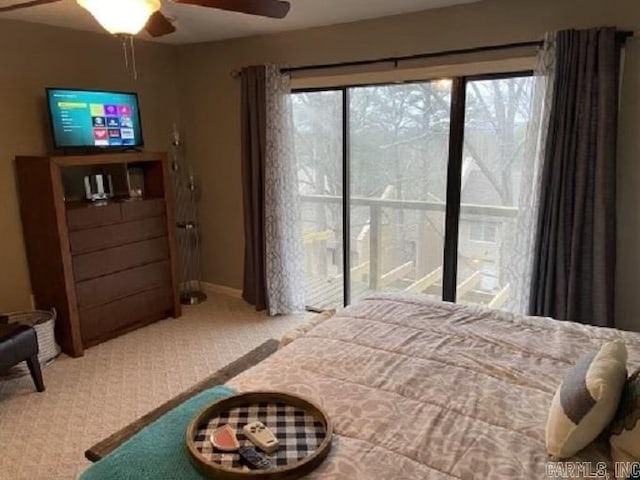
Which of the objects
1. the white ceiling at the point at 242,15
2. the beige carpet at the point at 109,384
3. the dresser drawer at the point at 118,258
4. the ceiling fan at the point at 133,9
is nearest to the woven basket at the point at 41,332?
the beige carpet at the point at 109,384

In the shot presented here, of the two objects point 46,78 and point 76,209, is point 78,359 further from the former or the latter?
point 46,78

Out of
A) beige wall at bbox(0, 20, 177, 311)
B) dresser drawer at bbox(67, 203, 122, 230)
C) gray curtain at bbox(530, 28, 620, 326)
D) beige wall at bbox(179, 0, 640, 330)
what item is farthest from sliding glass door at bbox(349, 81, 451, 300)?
beige wall at bbox(0, 20, 177, 311)

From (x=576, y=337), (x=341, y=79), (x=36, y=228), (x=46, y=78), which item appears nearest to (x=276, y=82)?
(x=341, y=79)

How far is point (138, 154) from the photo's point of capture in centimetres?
360

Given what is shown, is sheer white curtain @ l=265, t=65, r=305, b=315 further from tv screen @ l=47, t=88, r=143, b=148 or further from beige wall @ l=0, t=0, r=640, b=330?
tv screen @ l=47, t=88, r=143, b=148

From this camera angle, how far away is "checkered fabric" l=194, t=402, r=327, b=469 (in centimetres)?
133

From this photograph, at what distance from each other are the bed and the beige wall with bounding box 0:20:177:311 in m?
2.48

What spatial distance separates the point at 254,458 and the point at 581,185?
2330mm

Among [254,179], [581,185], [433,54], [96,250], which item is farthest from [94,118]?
[581,185]

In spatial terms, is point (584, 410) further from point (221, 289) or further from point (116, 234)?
point (221, 289)

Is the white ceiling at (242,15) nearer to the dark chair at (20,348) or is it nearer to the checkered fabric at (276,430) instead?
the dark chair at (20,348)

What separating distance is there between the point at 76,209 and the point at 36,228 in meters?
0.33

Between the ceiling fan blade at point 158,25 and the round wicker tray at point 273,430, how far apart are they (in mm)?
1641

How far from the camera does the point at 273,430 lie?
1.46 metres
